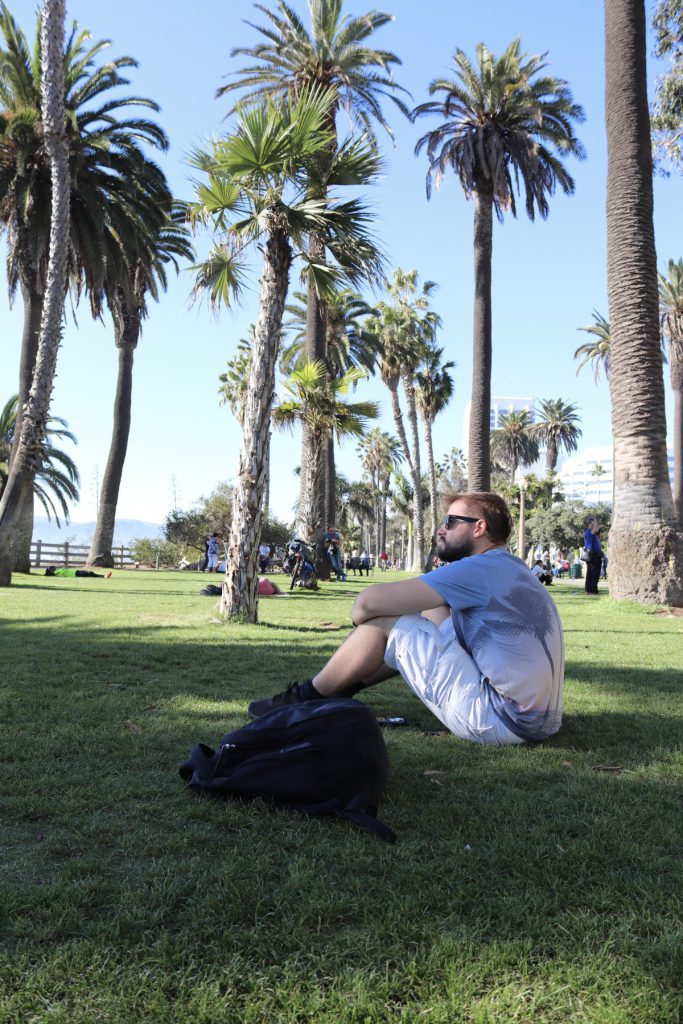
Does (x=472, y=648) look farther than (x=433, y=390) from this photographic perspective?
No

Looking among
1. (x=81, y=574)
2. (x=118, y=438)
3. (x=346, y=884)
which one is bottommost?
(x=346, y=884)

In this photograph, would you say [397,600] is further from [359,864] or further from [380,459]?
[380,459]

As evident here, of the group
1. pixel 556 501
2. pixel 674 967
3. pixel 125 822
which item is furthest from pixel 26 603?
pixel 556 501

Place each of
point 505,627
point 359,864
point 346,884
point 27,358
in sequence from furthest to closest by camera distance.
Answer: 1. point 27,358
2. point 505,627
3. point 359,864
4. point 346,884

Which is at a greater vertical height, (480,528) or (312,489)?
(312,489)

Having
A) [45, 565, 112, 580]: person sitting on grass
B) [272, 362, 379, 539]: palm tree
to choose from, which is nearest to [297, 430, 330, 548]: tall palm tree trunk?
[272, 362, 379, 539]: palm tree

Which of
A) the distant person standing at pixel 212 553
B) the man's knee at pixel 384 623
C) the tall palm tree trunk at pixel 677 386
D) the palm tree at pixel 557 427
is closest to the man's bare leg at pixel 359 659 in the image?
the man's knee at pixel 384 623

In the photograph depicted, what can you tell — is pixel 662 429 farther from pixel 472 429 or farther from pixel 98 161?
pixel 98 161

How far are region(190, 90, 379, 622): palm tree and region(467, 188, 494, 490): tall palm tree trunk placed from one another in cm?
1272

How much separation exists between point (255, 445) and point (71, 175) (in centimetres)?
1522

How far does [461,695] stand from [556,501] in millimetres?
70620

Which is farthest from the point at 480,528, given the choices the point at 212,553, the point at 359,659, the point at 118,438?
the point at 212,553

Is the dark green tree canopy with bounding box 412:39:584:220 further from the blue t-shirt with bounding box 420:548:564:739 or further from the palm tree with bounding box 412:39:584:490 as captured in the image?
the blue t-shirt with bounding box 420:548:564:739

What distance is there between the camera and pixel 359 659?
3967 mm
